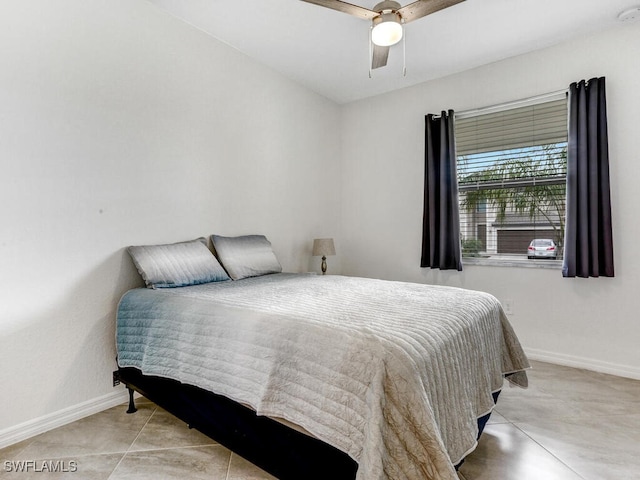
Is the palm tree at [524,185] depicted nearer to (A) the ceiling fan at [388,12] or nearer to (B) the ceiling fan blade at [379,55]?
(B) the ceiling fan blade at [379,55]

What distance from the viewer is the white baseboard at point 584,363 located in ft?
8.74

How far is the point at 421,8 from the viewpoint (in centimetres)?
193

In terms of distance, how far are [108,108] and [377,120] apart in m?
2.76

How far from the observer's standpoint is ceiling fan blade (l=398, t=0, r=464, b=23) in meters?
1.85

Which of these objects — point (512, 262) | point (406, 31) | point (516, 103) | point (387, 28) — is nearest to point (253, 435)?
point (387, 28)

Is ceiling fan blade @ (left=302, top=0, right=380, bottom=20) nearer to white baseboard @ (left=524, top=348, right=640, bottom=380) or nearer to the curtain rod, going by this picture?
the curtain rod

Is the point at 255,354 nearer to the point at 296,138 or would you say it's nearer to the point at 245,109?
the point at 245,109

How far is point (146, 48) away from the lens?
246 cm

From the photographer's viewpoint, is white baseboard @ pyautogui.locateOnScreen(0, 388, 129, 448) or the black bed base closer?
the black bed base
